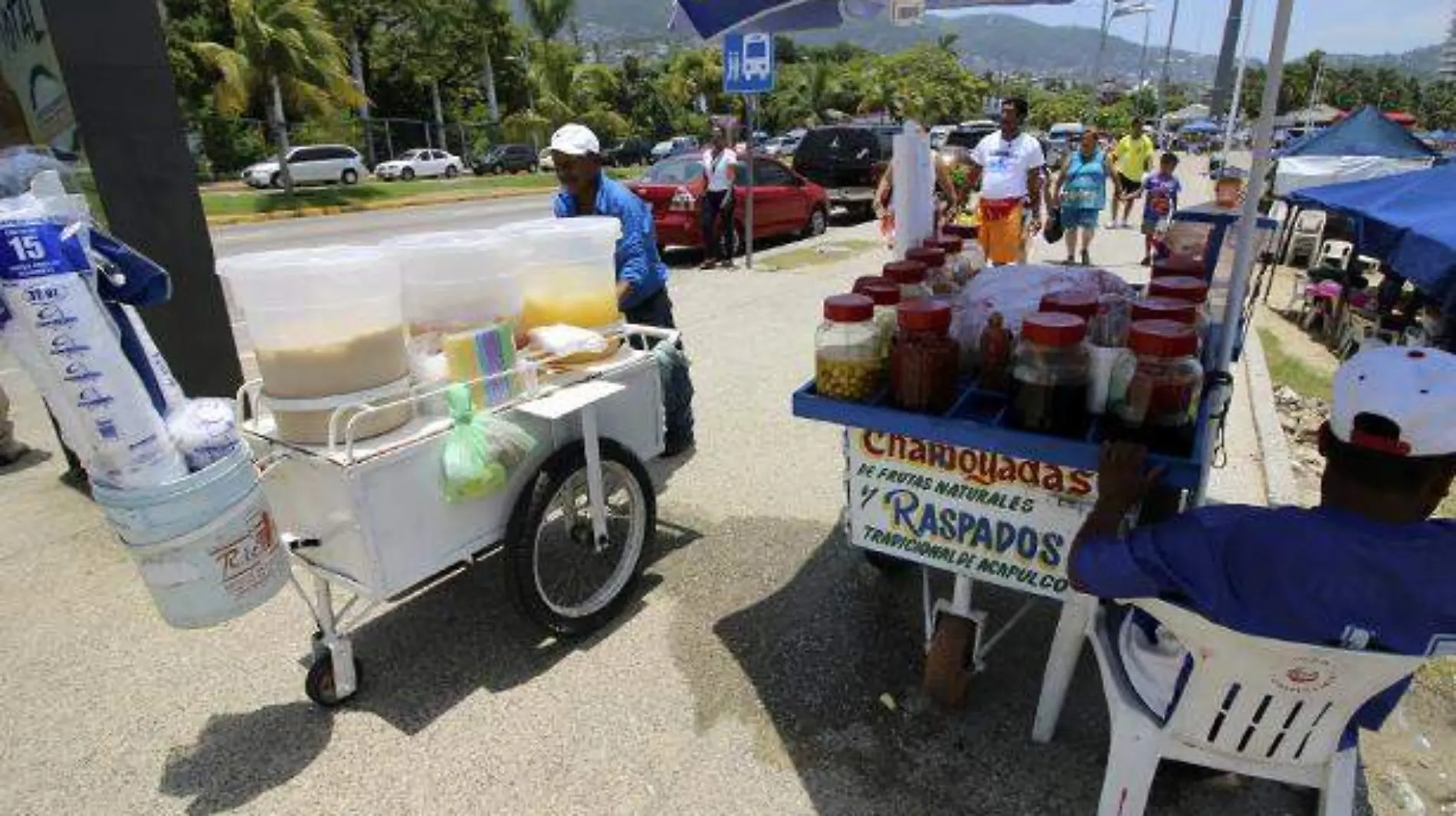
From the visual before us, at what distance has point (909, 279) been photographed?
280 centimetres

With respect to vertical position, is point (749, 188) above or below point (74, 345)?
below

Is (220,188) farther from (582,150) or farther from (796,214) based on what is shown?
(582,150)

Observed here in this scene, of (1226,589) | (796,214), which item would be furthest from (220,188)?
(1226,589)

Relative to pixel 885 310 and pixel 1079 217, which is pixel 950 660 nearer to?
pixel 885 310

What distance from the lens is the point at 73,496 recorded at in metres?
4.53

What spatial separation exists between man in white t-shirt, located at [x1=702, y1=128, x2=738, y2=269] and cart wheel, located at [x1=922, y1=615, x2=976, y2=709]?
28.9ft

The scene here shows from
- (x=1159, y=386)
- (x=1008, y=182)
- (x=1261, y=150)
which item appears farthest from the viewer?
(x=1008, y=182)

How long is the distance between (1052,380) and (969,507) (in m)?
0.49

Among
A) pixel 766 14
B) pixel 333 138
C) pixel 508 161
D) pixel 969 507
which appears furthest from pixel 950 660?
pixel 333 138

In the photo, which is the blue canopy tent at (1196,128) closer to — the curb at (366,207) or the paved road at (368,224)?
the curb at (366,207)

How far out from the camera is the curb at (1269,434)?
14.5 ft

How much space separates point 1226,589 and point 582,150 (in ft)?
10.4

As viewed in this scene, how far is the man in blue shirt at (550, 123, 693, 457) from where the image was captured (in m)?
3.90

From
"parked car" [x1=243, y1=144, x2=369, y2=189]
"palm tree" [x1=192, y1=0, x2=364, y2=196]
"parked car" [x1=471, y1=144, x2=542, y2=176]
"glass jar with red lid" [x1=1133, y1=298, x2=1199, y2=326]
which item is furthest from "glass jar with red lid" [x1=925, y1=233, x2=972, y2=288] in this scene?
"parked car" [x1=471, y1=144, x2=542, y2=176]
